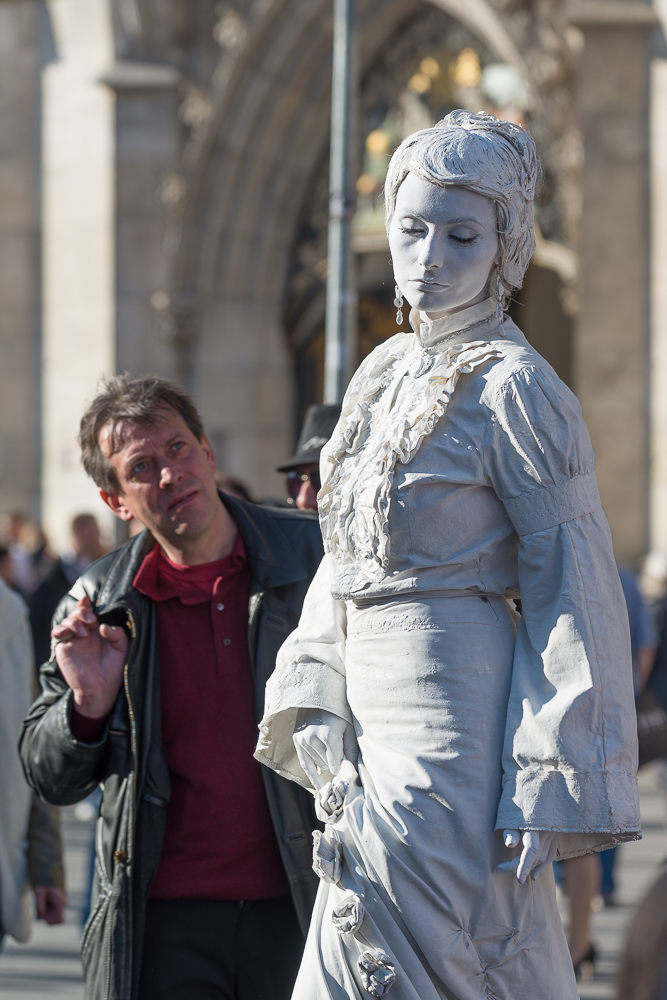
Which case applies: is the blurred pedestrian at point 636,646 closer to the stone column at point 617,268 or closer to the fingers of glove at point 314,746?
the stone column at point 617,268

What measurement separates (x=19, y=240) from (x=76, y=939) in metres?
7.69

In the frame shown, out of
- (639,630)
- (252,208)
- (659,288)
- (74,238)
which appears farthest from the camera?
(252,208)

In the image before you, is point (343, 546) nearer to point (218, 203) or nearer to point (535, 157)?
point (535, 157)

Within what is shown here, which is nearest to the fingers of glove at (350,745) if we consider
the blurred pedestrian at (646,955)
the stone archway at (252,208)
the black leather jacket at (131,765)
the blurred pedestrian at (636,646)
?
the black leather jacket at (131,765)

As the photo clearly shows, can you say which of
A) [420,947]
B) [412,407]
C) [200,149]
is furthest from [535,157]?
[200,149]

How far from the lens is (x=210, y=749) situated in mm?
2840

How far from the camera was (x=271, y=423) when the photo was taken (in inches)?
488

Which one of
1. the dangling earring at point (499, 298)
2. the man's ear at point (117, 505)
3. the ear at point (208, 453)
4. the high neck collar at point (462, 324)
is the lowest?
the man's ear at point (117, 505)

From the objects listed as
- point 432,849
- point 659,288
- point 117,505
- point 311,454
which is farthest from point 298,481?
point 659,288

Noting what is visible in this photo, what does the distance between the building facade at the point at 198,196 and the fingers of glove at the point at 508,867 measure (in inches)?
354

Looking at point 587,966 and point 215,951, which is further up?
point 215,951

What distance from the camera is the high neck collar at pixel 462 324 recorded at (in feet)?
7.49

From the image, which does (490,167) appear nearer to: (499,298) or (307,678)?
(499,298)

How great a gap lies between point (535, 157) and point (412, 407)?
42 centimetres
